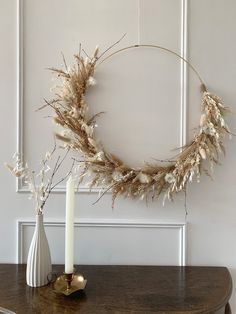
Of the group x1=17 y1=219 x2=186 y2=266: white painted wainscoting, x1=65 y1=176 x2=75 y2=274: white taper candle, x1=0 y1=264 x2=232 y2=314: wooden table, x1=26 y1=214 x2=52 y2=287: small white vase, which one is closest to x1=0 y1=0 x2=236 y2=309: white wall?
x1=17 y1=219 x2=186 y2=266: white painted wainscoting

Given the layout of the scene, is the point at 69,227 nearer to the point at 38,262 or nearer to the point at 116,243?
the point at 38,262

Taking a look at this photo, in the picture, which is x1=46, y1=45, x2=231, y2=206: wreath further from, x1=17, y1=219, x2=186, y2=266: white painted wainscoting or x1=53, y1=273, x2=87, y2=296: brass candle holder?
x1=53, y1=273, x2=87, y2=296: brass candle holder

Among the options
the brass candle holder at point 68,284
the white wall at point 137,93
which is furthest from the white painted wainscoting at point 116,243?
the brass candle holder at point 68,284

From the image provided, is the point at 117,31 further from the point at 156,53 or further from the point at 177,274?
the point at 177,274

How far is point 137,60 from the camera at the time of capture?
5.12 feet

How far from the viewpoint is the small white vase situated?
134cm

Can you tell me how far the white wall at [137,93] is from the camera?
5.07 feet

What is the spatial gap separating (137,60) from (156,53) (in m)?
0.10

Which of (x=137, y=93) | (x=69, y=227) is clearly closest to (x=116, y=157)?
(x=137, y=93)

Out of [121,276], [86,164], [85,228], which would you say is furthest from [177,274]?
[86,164]

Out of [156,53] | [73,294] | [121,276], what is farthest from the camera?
[156,53]

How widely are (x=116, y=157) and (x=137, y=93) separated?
32 centimetres

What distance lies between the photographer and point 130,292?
4.25ft

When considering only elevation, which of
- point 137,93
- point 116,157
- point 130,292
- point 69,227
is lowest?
point 130,292
